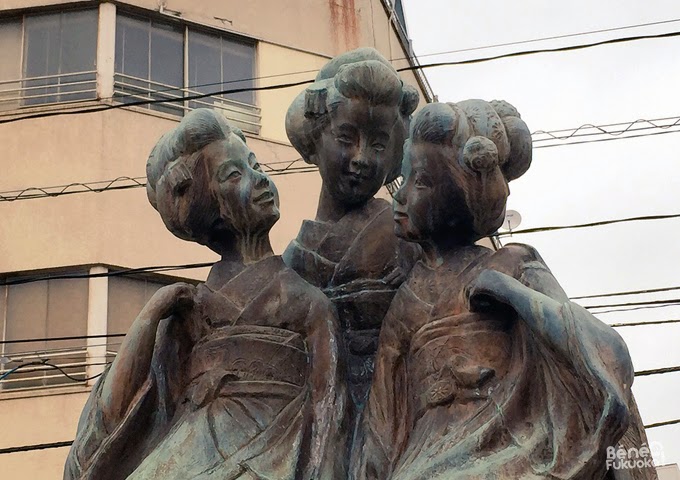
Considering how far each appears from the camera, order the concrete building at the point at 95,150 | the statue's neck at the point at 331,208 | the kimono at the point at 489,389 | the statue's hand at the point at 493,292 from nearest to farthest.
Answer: the kimono at the point at 489,389
the statue's hand at the point at 493,292
the statue's neck at the point at 331,208
the concrete building at the point at 95,150

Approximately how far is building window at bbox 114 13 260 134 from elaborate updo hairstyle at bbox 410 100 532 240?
9.61 m

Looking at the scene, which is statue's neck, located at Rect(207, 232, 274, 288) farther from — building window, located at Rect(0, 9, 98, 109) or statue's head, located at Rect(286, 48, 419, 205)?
building window, located at Rect(0, 9, 98, 109)

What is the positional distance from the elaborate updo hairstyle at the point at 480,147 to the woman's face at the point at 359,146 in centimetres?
27

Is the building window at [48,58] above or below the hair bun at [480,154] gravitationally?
above

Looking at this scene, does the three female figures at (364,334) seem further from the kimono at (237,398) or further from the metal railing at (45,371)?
the metal railing at (45,371)

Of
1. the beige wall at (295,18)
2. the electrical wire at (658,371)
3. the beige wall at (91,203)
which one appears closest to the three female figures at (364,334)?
the electrical wire at (658,371)

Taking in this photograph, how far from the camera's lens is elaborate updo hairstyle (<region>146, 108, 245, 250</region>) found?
3713mm

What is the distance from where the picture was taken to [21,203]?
12.6 metres

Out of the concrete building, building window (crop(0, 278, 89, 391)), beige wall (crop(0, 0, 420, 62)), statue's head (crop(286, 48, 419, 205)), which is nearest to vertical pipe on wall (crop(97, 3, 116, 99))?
the concrete building

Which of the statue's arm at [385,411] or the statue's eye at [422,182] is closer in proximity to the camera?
the statue's arm at [385,411]

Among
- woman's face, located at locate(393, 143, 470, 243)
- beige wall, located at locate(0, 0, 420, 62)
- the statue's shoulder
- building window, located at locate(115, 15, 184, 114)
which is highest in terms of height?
beige wall, located at locate(0, 0, 420, 62)

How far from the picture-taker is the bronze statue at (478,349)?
306 centimetres

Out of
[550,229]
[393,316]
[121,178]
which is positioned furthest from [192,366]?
[121,178]

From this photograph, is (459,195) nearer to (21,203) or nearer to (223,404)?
(223,404)
